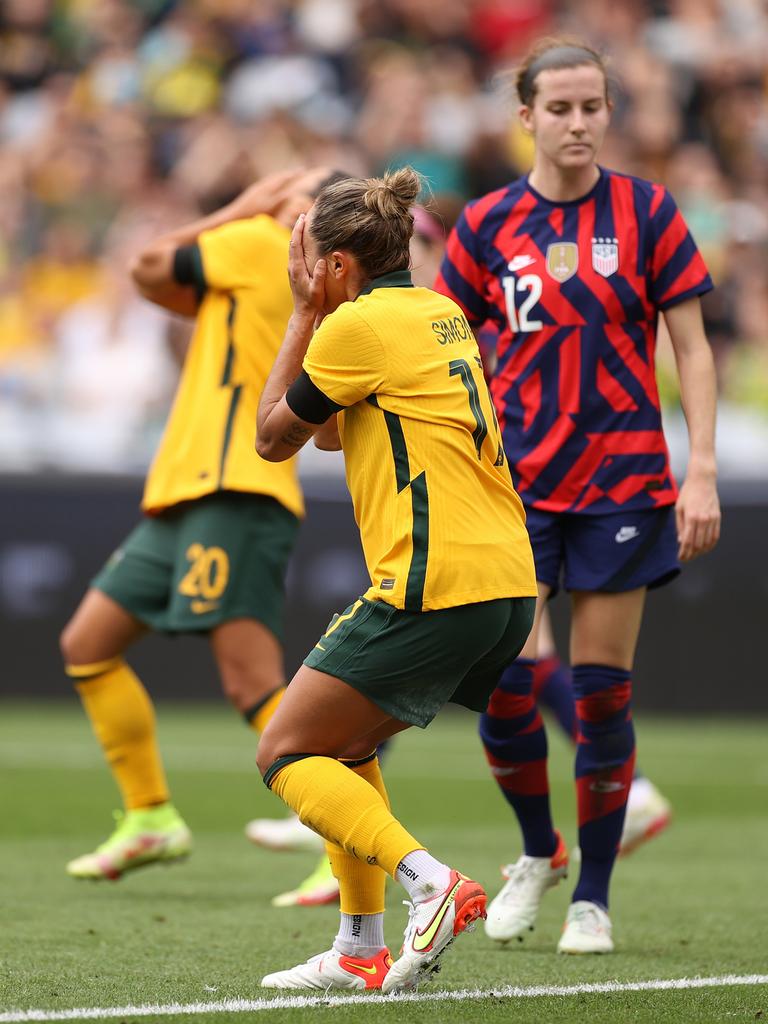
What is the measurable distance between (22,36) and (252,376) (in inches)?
429

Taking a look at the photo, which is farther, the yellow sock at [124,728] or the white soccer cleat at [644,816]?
the white soccer cleat at [644,816]

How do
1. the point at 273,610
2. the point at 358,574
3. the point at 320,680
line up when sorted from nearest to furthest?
the point at 320,680 < the point at 273,610 < the point at 358,574

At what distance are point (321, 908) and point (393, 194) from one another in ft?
8.03

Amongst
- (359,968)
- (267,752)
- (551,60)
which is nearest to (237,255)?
(551,60)

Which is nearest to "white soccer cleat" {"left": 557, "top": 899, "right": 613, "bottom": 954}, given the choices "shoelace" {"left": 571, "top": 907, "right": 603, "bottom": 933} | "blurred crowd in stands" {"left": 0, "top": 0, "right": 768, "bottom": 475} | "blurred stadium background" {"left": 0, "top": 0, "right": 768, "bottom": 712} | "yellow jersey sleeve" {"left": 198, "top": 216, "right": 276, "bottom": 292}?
"shoelace" {"left": 571, "top": 907, "right": 603, "bottom": 933}

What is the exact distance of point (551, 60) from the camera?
191 inches

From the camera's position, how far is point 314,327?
405 cm

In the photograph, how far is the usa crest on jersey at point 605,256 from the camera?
15.7 ft

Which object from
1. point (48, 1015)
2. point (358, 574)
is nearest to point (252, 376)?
point (48, 1015)

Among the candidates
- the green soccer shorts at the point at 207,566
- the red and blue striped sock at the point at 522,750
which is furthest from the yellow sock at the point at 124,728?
the red and blue striped sock at the point at 522,750

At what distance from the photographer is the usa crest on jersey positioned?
4777 millimetres

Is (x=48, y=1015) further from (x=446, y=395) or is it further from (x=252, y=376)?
(x=252, y=376)

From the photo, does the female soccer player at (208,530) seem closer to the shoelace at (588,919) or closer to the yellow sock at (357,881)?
the shoelace at (588,919)

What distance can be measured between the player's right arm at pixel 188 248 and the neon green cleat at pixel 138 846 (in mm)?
1735
